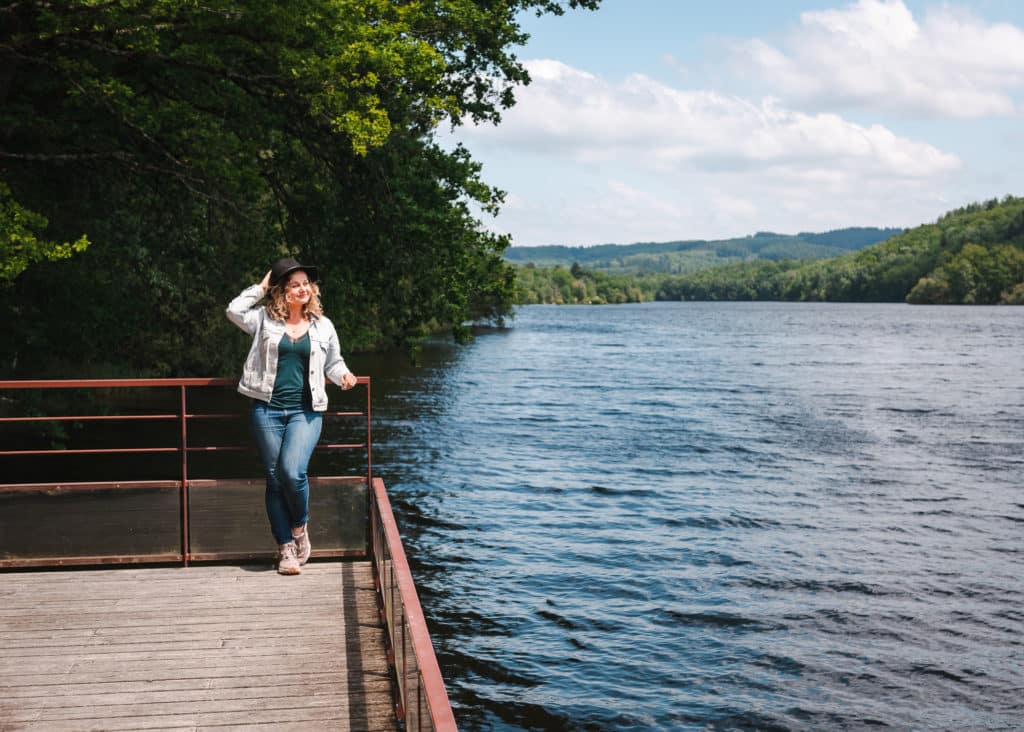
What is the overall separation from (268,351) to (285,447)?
0.67 m

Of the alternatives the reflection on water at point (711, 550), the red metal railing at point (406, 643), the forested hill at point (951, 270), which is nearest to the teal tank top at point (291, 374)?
the red metal railing at point (406, 643)

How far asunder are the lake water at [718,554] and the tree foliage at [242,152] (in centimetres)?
451

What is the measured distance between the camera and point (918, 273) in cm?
16888

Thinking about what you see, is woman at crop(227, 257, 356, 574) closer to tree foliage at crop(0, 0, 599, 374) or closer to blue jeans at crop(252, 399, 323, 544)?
blue jeans at crop(252, 399, 323, 544)

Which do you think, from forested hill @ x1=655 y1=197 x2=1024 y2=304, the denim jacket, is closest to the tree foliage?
the denim jacket

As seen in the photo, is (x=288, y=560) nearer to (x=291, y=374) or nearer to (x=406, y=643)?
(x=291, y=374)

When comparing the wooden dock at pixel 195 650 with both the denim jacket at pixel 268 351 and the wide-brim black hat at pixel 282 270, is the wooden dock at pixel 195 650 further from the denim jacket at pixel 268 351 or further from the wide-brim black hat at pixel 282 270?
the wide-brim black hat at pixel 282 270

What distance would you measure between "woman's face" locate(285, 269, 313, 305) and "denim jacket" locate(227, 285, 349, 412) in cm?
17

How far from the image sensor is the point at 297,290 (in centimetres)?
677

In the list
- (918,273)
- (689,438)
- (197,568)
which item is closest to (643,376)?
(689,438)

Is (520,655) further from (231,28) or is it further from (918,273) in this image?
(918,273)

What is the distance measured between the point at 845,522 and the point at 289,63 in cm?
1199

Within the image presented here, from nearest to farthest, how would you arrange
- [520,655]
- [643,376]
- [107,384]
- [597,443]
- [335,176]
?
1. [107,384]
2. [520,655]
3. [335,176]
4. [597,443]
5. [643,376]

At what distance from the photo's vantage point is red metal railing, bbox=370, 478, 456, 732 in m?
3.55
